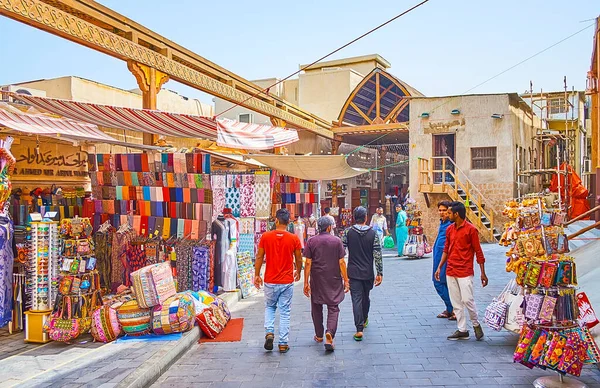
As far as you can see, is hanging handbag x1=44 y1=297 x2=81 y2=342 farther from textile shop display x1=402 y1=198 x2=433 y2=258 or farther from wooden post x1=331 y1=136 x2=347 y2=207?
wooden post x1=331 y1=136 x2=347 y2=207

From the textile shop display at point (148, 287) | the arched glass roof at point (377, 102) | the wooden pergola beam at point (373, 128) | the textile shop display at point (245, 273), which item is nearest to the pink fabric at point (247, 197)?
the textile shop display at point (245, 273)

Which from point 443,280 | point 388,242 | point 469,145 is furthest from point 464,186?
point 443,280

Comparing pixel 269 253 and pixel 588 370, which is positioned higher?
pixel 269 253

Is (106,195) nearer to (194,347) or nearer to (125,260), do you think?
(125,260)

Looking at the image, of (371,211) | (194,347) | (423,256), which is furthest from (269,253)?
(371,211)

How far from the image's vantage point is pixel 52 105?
6523 millimetres

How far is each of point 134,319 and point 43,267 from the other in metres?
1.35

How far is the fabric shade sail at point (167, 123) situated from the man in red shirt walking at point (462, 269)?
3.64 m

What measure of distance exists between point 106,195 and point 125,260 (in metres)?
1.21

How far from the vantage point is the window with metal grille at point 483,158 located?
18.9m

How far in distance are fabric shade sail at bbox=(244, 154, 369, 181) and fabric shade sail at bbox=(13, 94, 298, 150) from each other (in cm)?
185

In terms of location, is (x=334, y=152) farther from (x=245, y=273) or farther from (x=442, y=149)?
(x=245, y=273)

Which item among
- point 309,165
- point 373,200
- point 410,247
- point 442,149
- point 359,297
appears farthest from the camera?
point 373,200

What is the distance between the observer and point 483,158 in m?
19.0
